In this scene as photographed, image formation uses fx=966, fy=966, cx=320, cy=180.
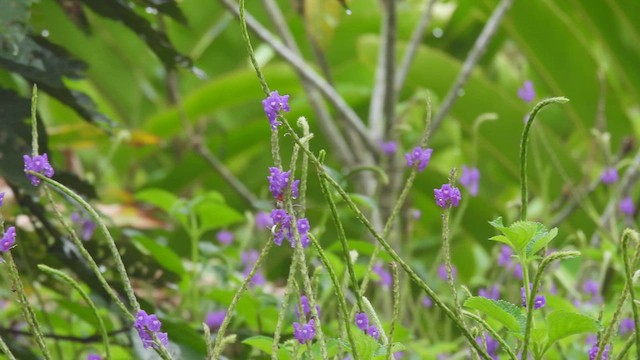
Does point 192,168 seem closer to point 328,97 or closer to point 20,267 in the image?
point 328,97

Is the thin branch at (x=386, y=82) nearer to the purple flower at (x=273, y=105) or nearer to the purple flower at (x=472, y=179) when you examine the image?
the purple flower at (x=472, y=179)

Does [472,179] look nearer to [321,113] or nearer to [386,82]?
[386,82]

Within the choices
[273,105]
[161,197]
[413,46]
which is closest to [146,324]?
[273,105]

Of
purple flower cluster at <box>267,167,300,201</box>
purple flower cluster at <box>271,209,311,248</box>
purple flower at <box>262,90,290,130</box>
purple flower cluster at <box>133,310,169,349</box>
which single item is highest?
purple flower at <box>262,90,290,130</box>

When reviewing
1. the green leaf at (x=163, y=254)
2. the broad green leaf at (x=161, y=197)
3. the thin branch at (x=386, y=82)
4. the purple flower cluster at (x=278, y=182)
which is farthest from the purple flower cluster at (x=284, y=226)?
the thin branch at (x=386, y=82)

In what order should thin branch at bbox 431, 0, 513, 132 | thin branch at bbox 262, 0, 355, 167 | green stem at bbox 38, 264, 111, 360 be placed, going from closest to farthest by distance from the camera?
green stem at bbox 38, 264, 111, 360
thin branch at bbox 431, 0, 513, 132
thin branch at bbox 262, 0, 355, 167

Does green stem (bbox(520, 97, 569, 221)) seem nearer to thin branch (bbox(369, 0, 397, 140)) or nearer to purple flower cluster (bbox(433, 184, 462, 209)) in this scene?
purple flower cluster (bbox(433, 184, 462, 209))

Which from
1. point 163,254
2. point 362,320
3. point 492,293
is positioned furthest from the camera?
point 492,293

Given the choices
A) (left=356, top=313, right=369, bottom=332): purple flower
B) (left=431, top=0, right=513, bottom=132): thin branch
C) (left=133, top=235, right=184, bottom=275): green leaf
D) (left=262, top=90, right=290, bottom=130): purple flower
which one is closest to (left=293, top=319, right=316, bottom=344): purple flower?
(left=356, top=313, right=369, bottom=332): purple flower
